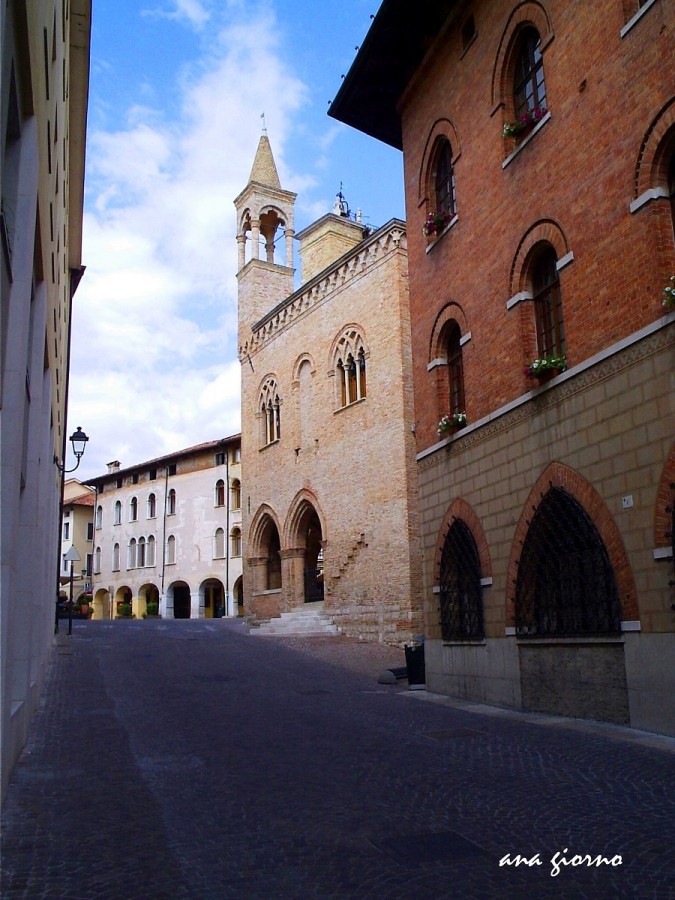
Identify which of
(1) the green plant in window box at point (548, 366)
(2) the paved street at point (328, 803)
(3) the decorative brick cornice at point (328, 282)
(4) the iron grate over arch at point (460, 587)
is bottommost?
(2) the paved street at point (328, 803)

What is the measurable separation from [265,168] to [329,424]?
47.7 ft

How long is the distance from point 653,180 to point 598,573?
15.7ft

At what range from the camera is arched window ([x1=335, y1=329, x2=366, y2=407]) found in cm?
2772

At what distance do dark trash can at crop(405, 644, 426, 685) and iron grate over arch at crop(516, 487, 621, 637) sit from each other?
3.82m

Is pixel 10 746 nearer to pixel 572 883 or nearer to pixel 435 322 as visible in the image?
pixel 572 883

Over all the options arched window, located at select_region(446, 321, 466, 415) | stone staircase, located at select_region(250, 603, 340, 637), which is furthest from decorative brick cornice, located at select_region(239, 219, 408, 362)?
stone staircase, located at select_region(250, 603, 340, 637)

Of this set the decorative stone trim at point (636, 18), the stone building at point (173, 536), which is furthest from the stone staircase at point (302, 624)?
the decorative stone trim at point (636, 18)

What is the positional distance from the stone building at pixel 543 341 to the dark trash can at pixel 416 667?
2.27 ft

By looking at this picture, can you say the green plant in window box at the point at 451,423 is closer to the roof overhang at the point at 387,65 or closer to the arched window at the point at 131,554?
the roof overhang at the point at 387,65

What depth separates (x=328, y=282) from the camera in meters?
29.6

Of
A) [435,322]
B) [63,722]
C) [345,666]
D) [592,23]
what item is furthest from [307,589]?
[592,23]

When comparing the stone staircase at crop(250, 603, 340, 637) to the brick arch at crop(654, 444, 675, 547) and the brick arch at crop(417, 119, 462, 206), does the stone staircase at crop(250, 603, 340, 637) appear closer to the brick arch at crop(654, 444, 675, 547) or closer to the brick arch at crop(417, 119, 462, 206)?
the brick arch at crop(417, 119, 462, 206)

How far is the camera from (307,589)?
30.3m

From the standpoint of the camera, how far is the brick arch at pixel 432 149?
48.1 ft
